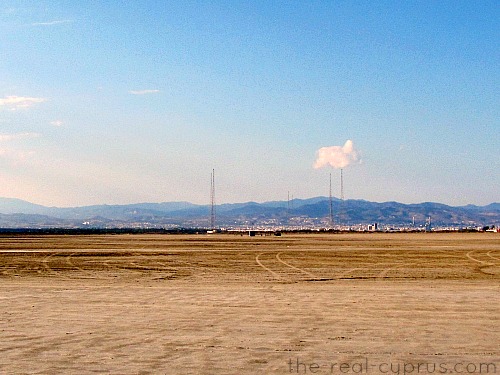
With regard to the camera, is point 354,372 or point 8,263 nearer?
point 354,372

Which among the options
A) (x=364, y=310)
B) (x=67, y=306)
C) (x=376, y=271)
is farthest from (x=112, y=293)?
(x=376, y=271)

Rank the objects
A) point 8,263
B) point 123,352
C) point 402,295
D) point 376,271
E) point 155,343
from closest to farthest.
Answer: point 123,352
point 155,343
point 402,295
point 376,271
point 8,263

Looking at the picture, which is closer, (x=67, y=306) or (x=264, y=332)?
(x=264, y=332)

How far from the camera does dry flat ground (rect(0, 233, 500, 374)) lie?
11273 mm

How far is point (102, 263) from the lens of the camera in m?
37.9

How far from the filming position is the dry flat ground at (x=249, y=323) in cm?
1127

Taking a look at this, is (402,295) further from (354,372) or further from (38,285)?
(38,285)

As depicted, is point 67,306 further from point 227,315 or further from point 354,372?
point 354,372

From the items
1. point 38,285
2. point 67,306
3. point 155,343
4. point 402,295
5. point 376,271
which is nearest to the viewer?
point 155,343

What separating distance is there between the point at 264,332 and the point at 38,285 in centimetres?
1420

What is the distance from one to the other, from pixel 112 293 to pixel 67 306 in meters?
3.72

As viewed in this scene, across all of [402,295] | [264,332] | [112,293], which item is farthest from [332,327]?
[112,293]

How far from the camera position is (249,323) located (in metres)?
15.5

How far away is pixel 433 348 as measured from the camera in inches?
491
